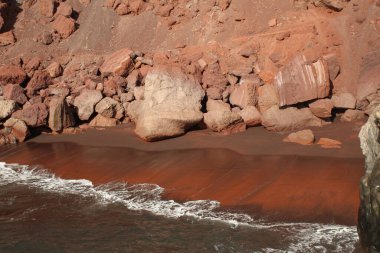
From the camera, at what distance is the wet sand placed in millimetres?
8344

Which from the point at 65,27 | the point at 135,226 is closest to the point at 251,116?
the point at 135,226

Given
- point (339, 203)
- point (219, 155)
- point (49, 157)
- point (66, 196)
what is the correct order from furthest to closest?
1. point (49, 157)
2. point (219, 155)
3. point (66, 196)
4. point (339, 203)

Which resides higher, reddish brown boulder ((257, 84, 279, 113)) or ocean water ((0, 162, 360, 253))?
reddish brown boulder ((257, 84, 279, 113))

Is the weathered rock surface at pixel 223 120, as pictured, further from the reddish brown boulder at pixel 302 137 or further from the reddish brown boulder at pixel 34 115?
the reddish brown boulder at pixel 34 115

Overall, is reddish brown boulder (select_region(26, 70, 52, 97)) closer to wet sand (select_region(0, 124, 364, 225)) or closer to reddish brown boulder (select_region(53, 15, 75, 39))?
wet sand (select_region(0, 124, 364, 225))

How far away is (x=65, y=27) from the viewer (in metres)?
20.0

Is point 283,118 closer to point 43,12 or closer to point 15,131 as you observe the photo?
point 15,131

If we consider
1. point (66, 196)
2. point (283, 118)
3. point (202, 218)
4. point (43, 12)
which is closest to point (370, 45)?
point (283, 118)

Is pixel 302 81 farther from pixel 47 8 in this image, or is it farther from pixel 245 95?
pixel 47 8

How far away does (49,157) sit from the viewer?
13.1m

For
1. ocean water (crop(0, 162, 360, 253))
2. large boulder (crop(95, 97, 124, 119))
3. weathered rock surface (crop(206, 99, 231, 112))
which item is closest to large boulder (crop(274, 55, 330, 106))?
weathered rock surface (crop(206, 99, 231, 112))

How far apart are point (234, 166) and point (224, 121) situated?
230 cm

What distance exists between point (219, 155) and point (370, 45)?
5.51 metres

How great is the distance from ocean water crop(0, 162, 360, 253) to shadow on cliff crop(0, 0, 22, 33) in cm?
1236
